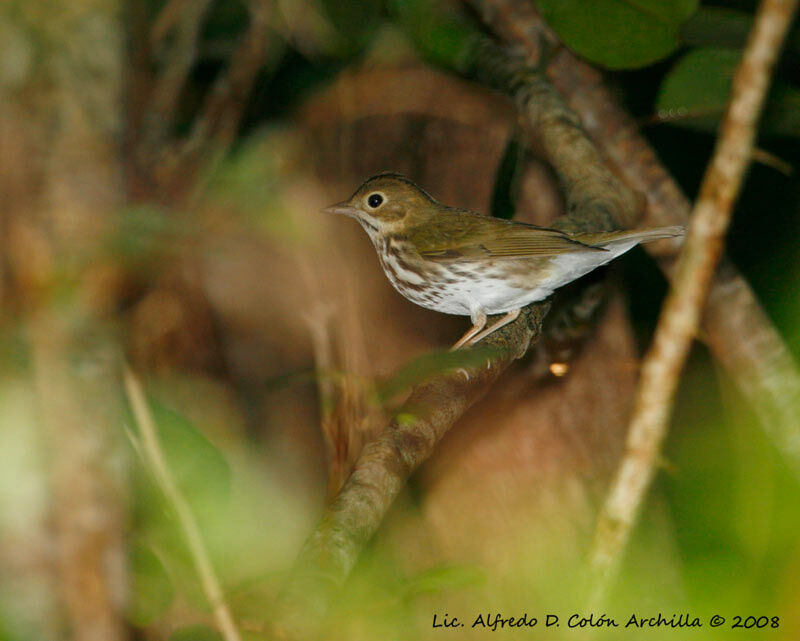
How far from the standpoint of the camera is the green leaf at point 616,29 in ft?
9.22

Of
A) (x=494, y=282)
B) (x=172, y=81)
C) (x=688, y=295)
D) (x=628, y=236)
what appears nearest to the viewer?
(x=688, y=295)

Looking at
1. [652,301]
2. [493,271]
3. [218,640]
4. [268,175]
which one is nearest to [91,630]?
[218,640]

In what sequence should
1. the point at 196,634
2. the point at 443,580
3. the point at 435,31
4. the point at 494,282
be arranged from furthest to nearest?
the point at 435,31, the point at 494,282, the point at 196,634, the point at 443,580

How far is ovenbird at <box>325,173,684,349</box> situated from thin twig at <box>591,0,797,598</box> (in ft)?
3.72

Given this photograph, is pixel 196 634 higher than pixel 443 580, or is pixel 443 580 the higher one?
pixel 443 580

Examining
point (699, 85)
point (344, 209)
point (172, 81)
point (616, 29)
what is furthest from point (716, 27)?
point (172, 81)

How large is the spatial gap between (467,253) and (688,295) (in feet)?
5.78

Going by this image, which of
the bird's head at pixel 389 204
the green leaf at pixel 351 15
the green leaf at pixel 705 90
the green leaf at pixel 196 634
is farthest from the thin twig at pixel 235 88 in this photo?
the green leaf at pixel 196 634

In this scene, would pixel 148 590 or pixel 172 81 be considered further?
pixel 172 81

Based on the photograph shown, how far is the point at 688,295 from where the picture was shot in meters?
1.59

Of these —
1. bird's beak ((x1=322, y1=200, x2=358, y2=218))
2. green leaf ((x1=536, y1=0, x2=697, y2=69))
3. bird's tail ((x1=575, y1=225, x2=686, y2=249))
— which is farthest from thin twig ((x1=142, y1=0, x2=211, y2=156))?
bird's tail ((x1=575, y1=225, x2=686, y2=249))

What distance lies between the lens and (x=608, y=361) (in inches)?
142

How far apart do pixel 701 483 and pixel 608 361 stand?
164cm

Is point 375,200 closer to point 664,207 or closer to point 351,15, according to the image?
point 351,15
